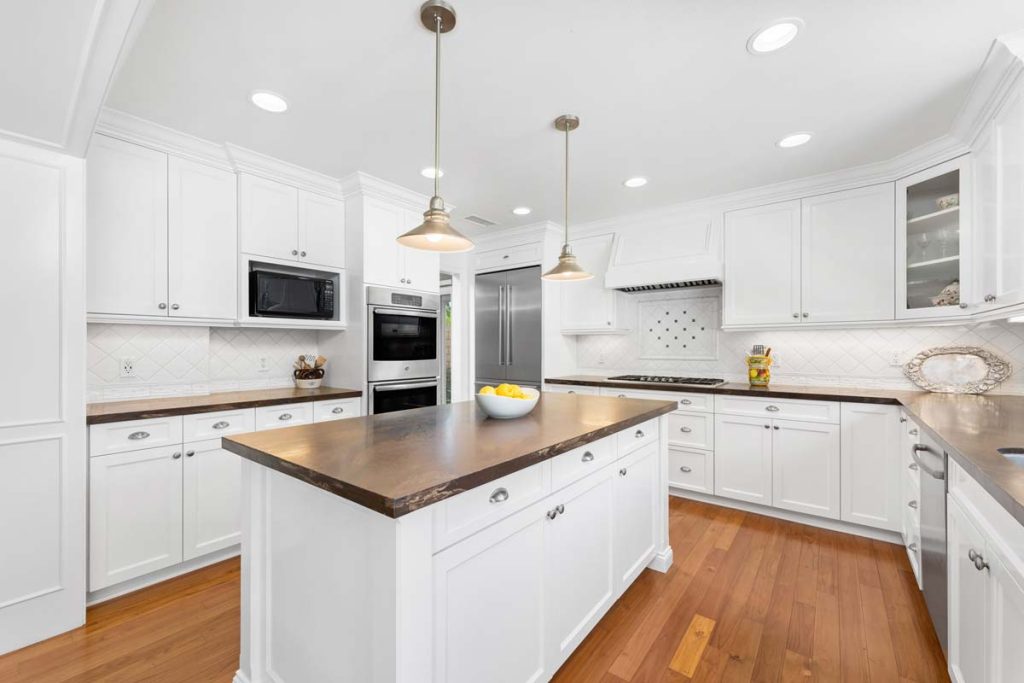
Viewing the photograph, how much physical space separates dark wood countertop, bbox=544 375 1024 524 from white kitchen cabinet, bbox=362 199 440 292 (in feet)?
5.70

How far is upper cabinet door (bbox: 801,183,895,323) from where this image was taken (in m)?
2.87

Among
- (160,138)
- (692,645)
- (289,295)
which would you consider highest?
(160,138)

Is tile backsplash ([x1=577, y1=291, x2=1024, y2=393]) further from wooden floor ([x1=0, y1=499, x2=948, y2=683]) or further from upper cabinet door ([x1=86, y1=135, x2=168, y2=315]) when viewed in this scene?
upper cabinet door ([x1=86, y1=135, x2=168, y2=315])

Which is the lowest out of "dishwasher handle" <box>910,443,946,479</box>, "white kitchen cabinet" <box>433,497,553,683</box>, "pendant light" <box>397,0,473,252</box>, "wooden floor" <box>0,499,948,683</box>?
"wooden floor" <box>0,499,948,683</box>

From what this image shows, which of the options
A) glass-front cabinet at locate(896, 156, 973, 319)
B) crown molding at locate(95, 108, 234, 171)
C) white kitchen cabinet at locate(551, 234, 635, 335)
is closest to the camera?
crown molding at locate(95, 108, 234, 171)

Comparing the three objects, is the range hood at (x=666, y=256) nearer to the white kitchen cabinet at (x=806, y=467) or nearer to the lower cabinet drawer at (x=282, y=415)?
the white kitchen cabinet at (x=806, y=467)

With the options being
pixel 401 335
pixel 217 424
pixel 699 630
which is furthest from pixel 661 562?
pixel 217 424

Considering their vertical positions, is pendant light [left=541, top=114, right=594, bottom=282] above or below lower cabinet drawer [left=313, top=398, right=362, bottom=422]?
above

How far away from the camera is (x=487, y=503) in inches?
48.5

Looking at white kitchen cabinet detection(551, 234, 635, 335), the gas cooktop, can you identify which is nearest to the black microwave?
white kitchen cabinet detection(551, 234, 635, 335)

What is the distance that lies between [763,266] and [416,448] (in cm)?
311

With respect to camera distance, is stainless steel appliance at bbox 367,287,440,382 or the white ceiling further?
stainless steel appliance at bbox 367,287,440,382

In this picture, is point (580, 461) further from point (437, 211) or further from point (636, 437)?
point (437, 211)

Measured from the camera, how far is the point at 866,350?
317 cm
